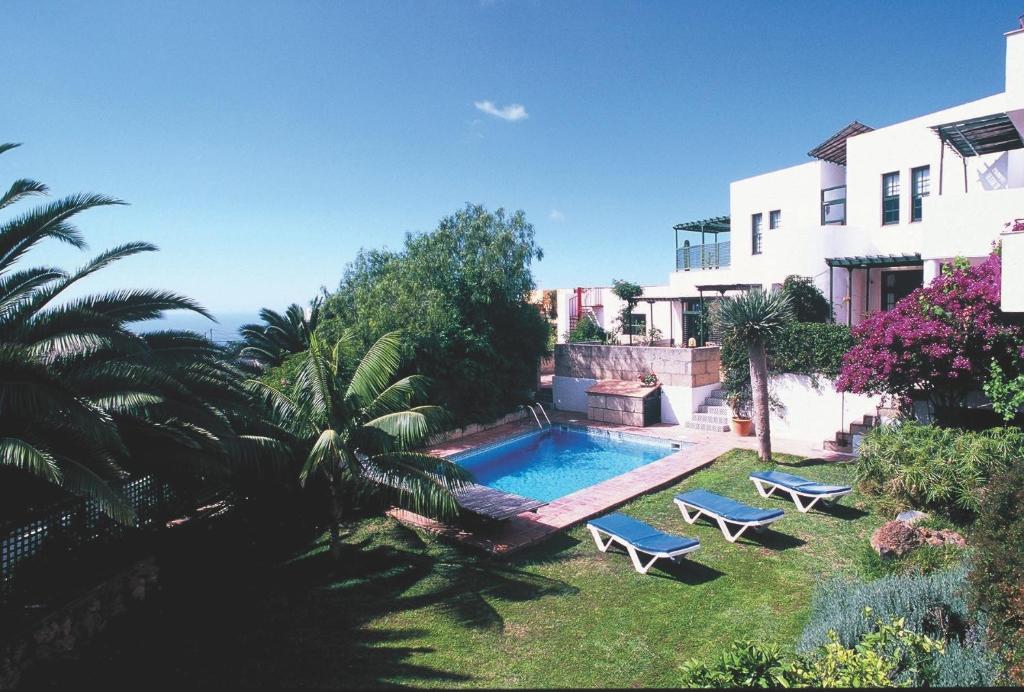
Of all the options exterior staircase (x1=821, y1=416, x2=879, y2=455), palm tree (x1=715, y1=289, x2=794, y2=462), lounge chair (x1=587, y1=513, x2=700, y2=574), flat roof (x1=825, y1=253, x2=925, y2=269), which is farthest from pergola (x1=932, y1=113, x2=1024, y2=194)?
lounge chair (x1=587, y1=513, x2=700, y2=574)

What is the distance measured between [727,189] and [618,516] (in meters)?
20.5

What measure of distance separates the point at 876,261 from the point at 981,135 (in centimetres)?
443

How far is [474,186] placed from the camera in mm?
23734

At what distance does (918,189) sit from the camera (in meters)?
19.4

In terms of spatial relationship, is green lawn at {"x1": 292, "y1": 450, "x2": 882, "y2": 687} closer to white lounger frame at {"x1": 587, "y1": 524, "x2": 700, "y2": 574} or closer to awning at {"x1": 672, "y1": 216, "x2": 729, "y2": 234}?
white lounger frame at {"x1": 587, "y1": 524, "x2": 700, "y2": 574}

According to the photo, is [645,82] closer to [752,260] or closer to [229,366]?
[752,260]

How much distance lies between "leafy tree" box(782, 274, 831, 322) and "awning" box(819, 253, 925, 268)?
104cm

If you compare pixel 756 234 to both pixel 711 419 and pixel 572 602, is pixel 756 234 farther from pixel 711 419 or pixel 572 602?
pixel 572 602

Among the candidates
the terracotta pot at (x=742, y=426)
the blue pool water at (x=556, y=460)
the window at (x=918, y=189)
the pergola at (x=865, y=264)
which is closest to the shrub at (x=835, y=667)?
the blue pool water at (x=556, y=460)

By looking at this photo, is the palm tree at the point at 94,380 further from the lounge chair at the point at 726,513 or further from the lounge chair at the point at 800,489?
the lounge chair at the point at 800,489

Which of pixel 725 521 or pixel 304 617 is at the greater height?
pixel 725 521

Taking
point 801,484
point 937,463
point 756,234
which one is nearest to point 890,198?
point 756,234

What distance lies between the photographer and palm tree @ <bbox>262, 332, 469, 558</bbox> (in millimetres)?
9562

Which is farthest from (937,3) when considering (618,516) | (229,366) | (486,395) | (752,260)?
(229,366)
